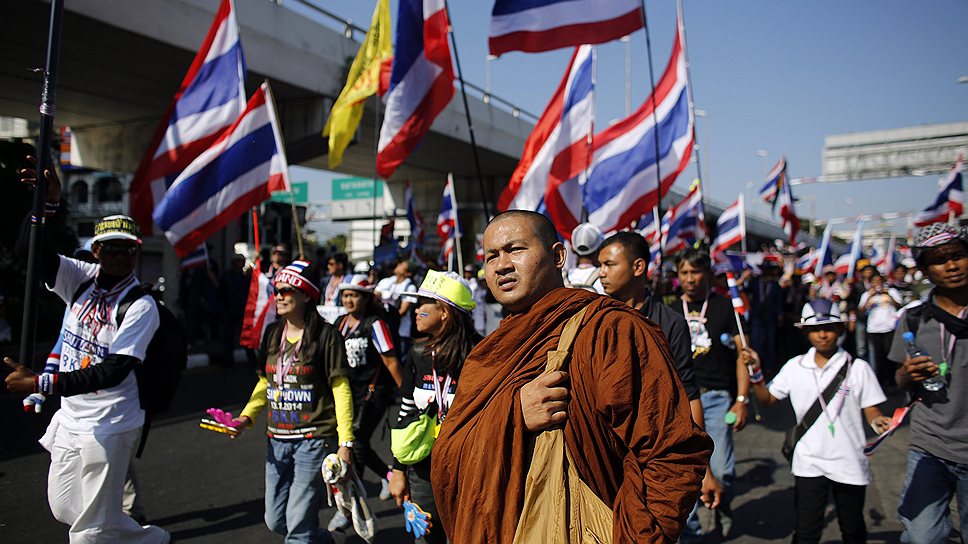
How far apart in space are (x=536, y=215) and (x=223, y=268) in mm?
16135

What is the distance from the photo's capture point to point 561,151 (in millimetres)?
7430

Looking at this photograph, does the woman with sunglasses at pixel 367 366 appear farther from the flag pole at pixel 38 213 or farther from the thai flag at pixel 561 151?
the thai flag at pixel 561 151

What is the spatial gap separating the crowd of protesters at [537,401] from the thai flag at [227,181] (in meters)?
2.00

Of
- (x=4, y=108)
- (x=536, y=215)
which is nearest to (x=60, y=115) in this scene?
(x=4, y=108)

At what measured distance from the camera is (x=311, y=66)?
13.4 metres

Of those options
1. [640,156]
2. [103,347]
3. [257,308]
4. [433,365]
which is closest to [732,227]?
[640,156]

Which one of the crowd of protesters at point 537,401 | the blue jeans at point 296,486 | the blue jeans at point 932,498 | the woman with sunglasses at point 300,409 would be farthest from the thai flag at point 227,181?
the blue jeans at point 932,498

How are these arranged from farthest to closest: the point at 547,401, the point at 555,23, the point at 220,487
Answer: the point at 555,23 → the point at 220,487 → the point at 547,401

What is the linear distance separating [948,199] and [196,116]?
1427cm

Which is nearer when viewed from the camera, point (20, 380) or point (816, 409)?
point (20, 380)

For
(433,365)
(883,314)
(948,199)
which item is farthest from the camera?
(948,199)

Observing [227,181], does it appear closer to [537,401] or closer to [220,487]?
[220,487]

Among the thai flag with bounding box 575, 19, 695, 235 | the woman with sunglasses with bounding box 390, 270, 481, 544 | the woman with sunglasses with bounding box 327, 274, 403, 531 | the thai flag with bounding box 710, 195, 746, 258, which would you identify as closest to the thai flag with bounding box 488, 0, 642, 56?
the thai flag with bounding box 575, 19, 695, 235

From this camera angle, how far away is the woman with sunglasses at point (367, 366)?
16.5ft
